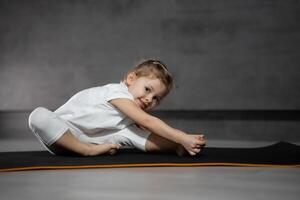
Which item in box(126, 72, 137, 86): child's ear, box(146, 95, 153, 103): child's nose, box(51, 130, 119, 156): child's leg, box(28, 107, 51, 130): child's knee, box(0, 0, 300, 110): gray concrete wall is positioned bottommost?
box(51, 130, 119, 156): child's leg

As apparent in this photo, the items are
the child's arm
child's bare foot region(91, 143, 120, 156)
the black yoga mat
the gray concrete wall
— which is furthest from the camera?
the gray concrete wall

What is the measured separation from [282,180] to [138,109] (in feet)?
2.25

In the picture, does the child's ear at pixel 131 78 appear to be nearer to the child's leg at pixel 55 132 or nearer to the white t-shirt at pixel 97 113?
the white t-shirt at pixel 97 113

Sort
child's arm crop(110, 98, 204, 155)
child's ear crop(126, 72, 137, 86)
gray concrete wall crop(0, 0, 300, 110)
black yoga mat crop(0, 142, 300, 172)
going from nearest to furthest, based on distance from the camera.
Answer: black yoga mat crop(0, 142, 300, 172) < child's arm crop(110, 98, 204, 155) < child's ear crop(126, 72, 137, 86) < gray concrete wall crop(0, 0, 300, 110)

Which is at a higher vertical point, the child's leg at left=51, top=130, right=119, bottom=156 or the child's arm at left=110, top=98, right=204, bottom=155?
the child's arm at left=110, top=98, right=204, bottom=155

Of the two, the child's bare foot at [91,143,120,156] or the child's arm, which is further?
the child's bare foot at [91,143,120,156]

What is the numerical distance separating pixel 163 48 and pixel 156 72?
1.79 metres

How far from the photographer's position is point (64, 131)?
194 centimetres

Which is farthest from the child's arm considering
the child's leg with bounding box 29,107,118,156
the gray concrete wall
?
the gray concrete wall

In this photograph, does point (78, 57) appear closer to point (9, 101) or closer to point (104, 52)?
point (104, 52)

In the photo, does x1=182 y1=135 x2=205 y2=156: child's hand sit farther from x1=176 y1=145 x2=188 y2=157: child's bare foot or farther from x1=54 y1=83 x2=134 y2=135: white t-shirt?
x1=54 y1=83 x2=134 y2=135: white t-shirt

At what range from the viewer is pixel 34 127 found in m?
1.96

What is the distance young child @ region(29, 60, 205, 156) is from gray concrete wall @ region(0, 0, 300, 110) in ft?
5.42

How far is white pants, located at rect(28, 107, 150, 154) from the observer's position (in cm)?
194
